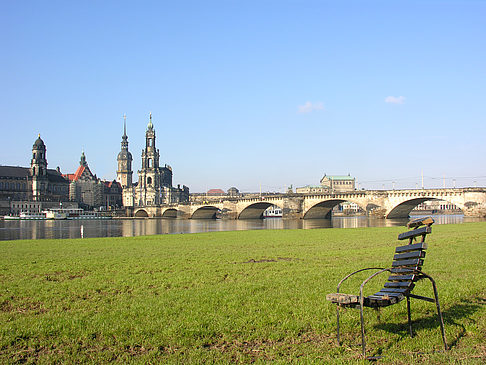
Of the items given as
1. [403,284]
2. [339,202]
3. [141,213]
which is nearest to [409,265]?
[403,284]

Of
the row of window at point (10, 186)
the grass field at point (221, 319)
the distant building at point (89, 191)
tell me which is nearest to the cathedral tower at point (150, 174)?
the distant building at point (89, 191)

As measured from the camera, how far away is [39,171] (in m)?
157

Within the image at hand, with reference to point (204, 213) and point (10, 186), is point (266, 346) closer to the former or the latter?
point (204, 213)

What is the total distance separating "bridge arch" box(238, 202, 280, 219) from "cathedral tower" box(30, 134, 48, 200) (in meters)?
86.2

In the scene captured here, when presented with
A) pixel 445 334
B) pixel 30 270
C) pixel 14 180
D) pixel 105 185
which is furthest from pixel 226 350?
pixel 105 185

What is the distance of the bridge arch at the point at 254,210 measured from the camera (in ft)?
317

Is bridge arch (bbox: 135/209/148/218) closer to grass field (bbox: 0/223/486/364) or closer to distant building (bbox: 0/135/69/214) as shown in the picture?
distant building (bbox: 0/135/69/214)

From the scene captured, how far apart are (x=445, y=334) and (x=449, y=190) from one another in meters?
68.8

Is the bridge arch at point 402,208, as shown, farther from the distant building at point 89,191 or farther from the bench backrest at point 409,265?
the distant building at point 89,191

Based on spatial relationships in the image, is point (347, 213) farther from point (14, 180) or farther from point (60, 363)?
point (60, 363)

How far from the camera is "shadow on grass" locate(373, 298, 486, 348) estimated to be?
577cm

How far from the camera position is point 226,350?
5250mm

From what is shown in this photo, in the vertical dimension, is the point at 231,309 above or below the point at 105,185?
below

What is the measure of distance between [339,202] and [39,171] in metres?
114
